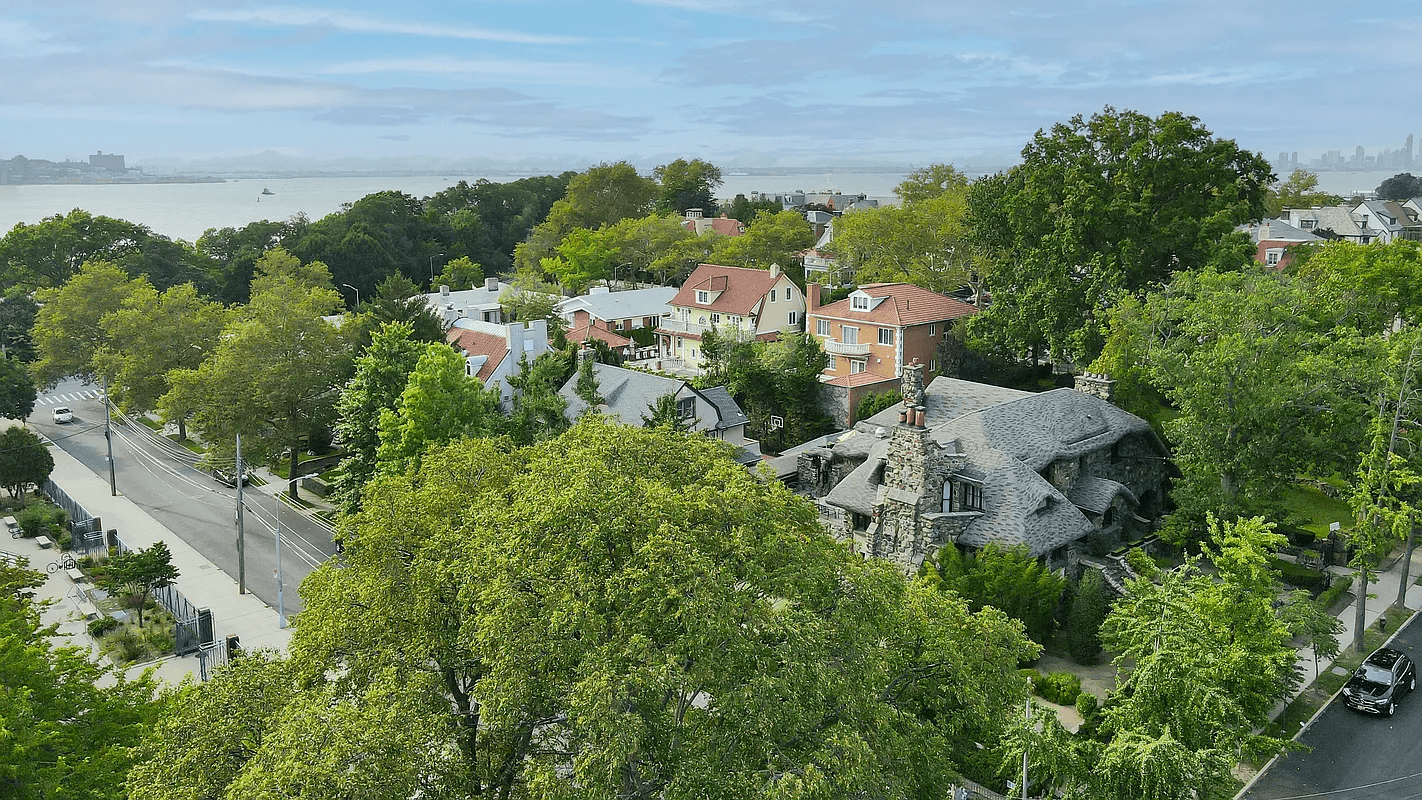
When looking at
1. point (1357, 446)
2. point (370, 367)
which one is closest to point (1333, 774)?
point (1357, 446)

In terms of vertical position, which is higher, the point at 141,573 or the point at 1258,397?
the point at 1258,397

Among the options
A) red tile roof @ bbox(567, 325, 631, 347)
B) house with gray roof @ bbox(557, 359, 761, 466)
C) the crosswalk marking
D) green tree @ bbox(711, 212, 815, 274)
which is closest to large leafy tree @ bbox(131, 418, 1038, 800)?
house with gray roof @ bbox(557, 359, 761, 466)

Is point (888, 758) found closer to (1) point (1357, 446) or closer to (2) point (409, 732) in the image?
(2) point (409, 732)

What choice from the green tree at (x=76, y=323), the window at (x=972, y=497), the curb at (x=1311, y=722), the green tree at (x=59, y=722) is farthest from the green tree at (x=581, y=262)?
the curb at (x=1311, y=722)

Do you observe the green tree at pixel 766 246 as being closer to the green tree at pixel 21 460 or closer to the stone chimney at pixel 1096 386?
the stone chimney at pixel 1096 386

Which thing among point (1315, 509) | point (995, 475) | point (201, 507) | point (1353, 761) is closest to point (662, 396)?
point (995, 475)

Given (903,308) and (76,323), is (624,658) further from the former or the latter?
(76,323)
